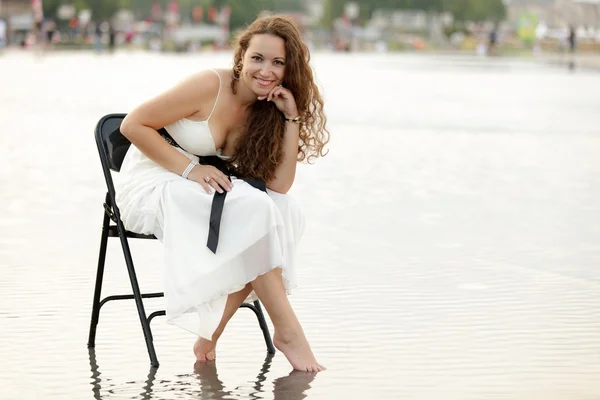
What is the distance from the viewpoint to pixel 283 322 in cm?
472

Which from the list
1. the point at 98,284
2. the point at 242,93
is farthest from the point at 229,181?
the point at 98,284

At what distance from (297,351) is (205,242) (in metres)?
0.51

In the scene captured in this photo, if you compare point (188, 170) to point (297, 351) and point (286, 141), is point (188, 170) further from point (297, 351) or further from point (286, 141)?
point (297, 351)

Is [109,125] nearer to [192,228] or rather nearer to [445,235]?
[192,228]

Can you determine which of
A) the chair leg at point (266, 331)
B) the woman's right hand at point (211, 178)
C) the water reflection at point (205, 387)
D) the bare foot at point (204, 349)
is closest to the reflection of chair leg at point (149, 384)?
the water reflection at point (205, 387)

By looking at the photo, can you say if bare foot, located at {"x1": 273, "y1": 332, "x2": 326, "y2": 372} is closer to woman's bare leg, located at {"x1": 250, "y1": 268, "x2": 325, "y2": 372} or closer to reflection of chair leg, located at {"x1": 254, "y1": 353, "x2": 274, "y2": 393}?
woman's bare leg, located at {"x1": 250, "y1": 268, "x2": 325, "y2": 372}

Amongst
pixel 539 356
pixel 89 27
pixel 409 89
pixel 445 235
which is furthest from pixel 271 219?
pixel 89 27

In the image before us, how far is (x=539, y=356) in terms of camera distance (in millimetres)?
5109

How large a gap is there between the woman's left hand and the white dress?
1.10 ft

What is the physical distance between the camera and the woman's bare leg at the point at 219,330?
4.77 meters

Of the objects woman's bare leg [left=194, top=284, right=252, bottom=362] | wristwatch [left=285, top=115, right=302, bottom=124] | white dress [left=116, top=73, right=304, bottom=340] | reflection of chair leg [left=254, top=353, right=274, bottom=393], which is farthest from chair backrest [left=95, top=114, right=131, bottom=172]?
reflection of chair leg [left=254, top=353, right=274, bottom=393]

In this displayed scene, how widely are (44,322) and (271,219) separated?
1443 mm

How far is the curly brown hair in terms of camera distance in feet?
15.9

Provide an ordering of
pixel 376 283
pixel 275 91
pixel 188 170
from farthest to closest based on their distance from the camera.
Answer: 1. pixel 376 283
2. pixel 275 91
3. pixel 188 170
